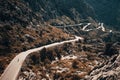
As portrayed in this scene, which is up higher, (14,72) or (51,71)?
(14,72)

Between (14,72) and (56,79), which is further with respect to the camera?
(56,79)

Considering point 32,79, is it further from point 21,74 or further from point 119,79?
point 119,79

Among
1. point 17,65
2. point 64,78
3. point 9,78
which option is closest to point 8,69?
point 17,65

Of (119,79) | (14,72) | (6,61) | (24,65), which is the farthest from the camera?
(6,61)

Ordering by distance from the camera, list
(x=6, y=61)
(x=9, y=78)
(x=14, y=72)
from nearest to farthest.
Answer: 1. (x=9, y=78)
2. (x=14, y=72)
3. (x=6, y=61)

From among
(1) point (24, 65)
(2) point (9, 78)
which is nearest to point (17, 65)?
(1) point (24, 65)

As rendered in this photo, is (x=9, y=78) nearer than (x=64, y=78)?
Yes

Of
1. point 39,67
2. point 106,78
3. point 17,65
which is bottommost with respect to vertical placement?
point 39,67

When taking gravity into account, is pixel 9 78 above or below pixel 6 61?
above

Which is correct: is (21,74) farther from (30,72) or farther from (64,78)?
(64,78)

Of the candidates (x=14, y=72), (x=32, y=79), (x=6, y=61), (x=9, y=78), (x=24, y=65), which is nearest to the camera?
(x=9, y=78)
